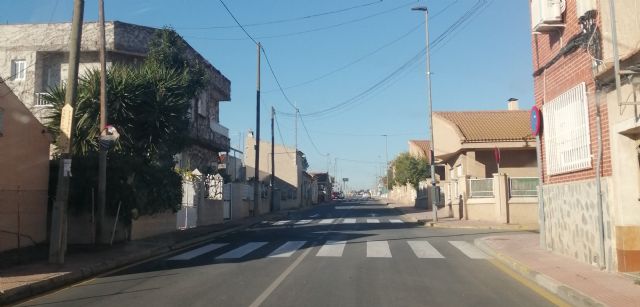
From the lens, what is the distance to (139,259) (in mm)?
14672

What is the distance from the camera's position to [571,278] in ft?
32.5

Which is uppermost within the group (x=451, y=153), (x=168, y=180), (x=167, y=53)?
(x=167, y=53)

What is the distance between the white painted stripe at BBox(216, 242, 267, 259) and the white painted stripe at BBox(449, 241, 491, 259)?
5.71m

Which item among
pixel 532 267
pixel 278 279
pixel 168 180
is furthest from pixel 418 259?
pixel 168 180

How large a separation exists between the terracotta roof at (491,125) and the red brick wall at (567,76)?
636 inches

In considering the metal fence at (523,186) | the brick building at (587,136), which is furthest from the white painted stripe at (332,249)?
the metal fence at (523,186)

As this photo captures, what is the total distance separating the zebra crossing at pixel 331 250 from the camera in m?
14.4

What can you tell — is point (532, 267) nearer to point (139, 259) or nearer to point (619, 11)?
point (619, 11)

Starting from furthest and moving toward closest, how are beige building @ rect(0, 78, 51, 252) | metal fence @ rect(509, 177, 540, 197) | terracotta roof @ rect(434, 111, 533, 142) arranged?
terracotta roof @ rect(434, 111, 533, 142)
metal fence @ rect(509, 177, 540, 197)
beige building @ rect(0, 78, 51, 252)

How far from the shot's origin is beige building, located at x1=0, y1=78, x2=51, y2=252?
13.8m

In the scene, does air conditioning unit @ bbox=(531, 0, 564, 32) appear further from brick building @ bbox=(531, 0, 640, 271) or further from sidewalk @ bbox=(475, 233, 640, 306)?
sidewalk @ bbox=(475, 233, 640, 306)

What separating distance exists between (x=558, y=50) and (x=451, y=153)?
796 inches

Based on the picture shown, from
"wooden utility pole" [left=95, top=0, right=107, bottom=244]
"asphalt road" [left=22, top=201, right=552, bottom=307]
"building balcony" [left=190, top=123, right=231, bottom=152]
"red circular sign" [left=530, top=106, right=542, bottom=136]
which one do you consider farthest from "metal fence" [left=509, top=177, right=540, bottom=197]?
"wooden utility pole" [left=95, top=0, right=107, bottom=244]

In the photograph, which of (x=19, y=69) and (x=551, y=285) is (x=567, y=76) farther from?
(x=19, y=69)
